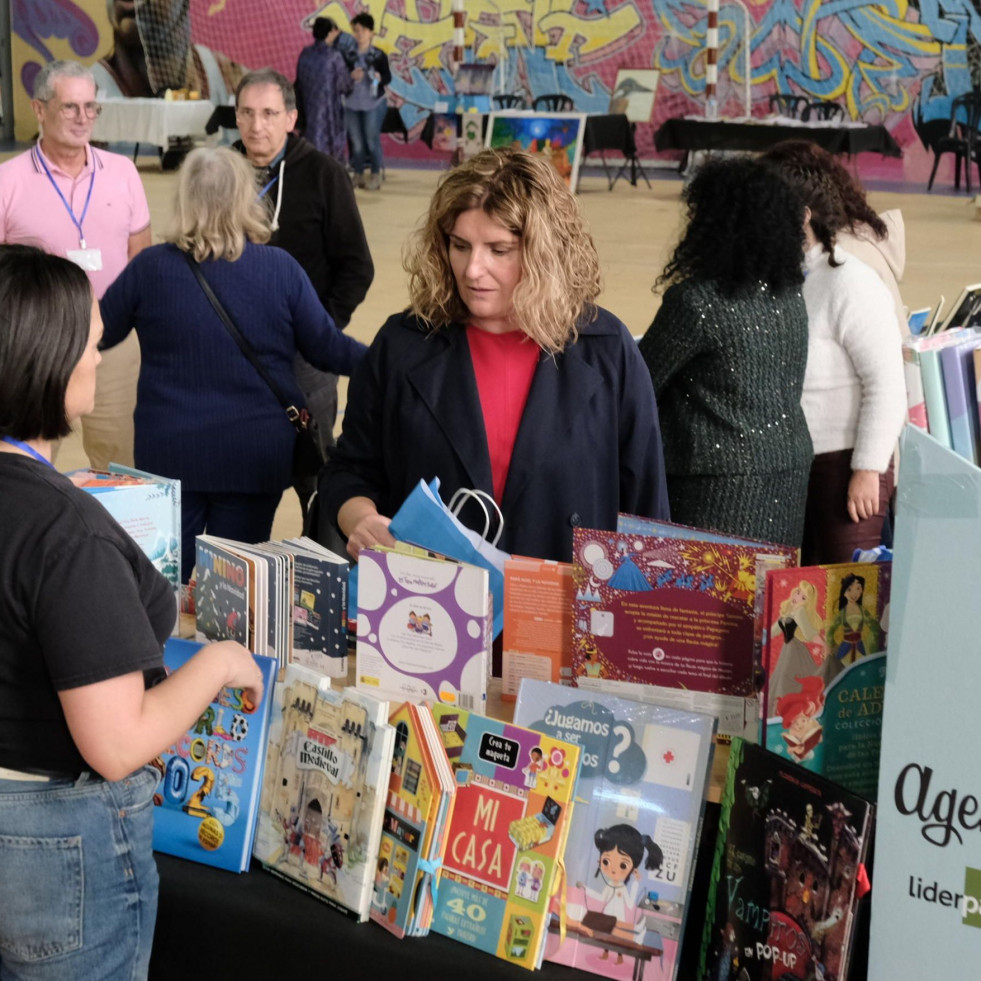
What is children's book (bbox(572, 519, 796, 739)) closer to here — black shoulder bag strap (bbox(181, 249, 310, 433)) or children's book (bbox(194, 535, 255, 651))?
children's book (bbox(194, 535, 255, 651))

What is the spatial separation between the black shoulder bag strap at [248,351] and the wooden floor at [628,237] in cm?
190

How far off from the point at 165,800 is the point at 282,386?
1.70 m

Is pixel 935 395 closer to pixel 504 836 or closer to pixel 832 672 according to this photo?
pixel 832 672

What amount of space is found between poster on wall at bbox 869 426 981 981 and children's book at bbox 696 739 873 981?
8 cm

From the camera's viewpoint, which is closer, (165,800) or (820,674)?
(820,674)

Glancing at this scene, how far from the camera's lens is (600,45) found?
17.3 m

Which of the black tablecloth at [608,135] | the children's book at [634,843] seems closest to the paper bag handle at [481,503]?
the children's book at [634,843]

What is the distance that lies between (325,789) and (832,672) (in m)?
0.72

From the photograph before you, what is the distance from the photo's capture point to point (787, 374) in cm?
309

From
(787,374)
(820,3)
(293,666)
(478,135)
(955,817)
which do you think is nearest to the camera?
(955,817)

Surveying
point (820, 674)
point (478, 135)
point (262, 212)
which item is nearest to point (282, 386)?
point (262, 212)

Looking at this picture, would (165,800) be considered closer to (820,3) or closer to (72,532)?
(72,532)

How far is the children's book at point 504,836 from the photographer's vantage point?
1.65m

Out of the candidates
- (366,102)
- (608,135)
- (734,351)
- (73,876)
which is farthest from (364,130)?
(73,876)
